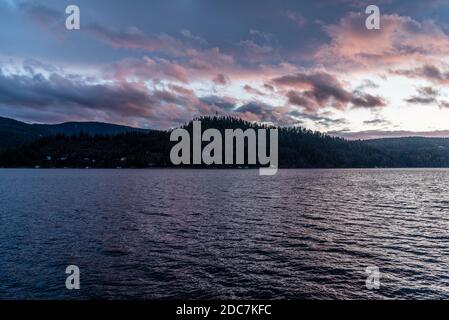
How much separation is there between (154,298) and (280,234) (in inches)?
1034

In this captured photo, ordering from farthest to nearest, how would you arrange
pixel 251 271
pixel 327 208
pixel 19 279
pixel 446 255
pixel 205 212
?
1. pixel 327 208
2. pixel 205 212
3. pixel 446 255
4. pixel 251 271
5. pixel 19 279

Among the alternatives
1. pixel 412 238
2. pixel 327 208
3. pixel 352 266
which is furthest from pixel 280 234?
pixel 327 208

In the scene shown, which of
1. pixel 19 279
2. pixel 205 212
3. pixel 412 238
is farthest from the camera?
pixel 205 212

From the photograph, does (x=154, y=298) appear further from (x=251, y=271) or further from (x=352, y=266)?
(x=352, y=266)

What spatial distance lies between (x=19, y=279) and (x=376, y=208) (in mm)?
72409

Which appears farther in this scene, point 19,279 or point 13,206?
point 13,206

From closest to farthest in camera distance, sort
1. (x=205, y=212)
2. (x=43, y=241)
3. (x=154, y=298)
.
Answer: (x=154, y=298)
(x=43, y=241)
(x=205, y=212)

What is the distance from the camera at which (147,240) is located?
44.2m

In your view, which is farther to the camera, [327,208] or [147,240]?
[327,208]

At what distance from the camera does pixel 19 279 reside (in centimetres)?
2972
